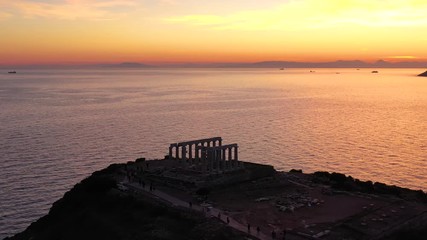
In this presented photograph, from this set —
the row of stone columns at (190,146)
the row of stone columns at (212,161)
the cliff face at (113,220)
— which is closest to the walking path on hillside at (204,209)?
the cliff face at (113,220)

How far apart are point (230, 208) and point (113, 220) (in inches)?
565

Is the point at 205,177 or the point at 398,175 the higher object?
the point at 205,177

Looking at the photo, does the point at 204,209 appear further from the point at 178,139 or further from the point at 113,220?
the point at 178,139

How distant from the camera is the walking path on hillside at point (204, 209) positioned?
4905cm

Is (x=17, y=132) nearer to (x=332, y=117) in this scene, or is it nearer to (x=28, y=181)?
(x=28, y=181)

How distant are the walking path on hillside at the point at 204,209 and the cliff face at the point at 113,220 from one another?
1.39 m

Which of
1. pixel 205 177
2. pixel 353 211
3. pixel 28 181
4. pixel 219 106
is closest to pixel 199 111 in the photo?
pixel 219 106

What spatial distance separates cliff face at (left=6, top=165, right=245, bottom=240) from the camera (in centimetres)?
5023

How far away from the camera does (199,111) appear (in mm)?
179000

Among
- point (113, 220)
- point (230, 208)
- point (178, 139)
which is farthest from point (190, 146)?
point (178, 139)

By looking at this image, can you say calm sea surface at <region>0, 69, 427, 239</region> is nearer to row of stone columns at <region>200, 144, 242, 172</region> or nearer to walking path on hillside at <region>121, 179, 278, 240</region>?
walking path on hillside at <region>121, 179, 278, 240</region>

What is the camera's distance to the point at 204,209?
183 ft

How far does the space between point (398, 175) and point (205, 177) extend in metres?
42.9

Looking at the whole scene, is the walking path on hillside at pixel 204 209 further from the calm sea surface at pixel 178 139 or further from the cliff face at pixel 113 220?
the calm sea surface at pixel 178 139
